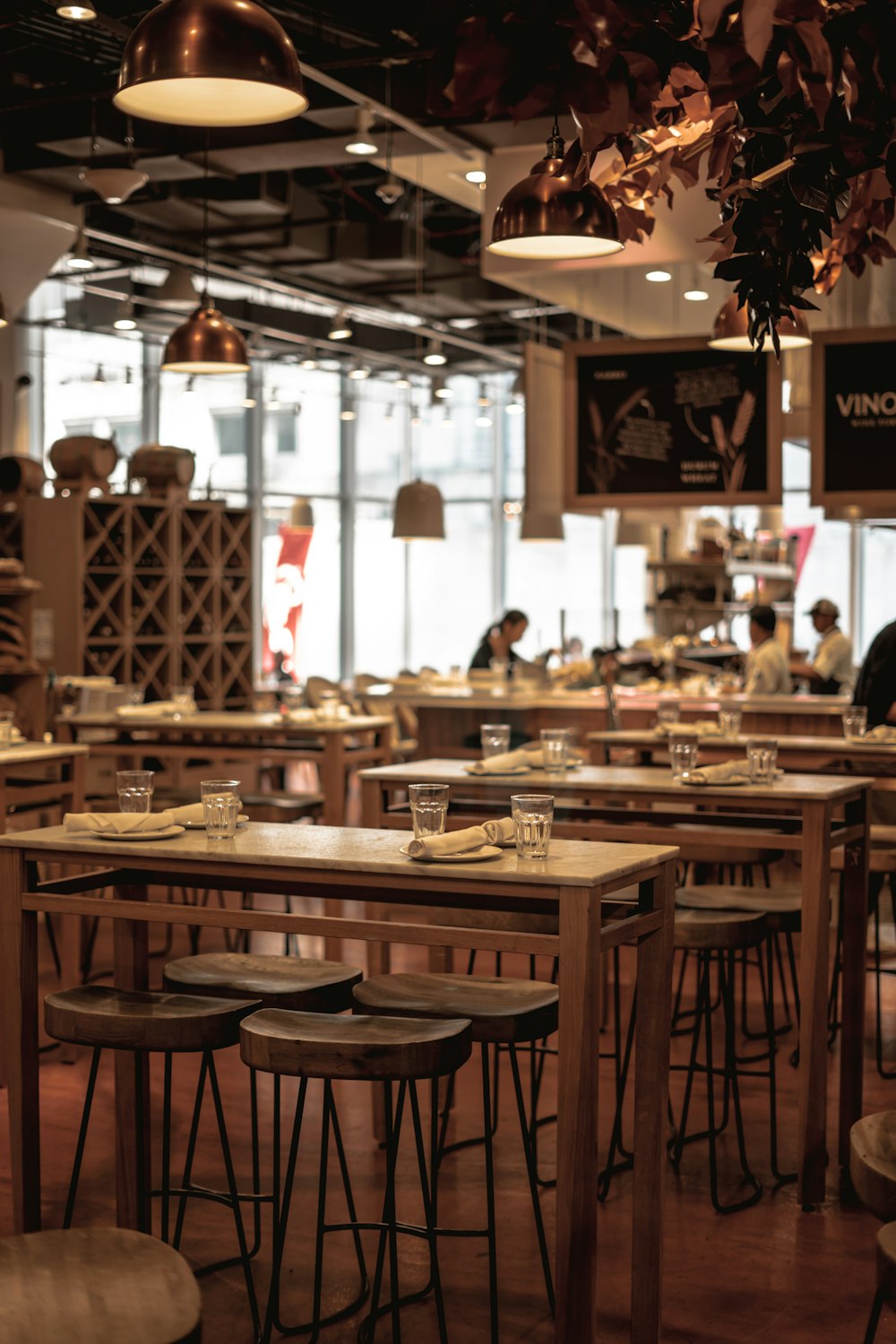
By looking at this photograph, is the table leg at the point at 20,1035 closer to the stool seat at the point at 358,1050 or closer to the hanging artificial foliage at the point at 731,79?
the stool seat at the point at 358,1050

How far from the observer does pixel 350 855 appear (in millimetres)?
2955

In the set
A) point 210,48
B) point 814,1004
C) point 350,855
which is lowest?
point 814,1004

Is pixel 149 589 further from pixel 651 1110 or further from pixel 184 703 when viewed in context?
pixel 651 1110

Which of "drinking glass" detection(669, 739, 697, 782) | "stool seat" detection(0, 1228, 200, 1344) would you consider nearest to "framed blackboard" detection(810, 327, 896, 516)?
"drinking glass" detection(669, 739, 697, 782)

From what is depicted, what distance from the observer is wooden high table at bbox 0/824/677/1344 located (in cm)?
265

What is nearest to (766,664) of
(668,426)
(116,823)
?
(668,426)

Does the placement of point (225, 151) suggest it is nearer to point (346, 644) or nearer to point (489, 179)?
point (489, 179)

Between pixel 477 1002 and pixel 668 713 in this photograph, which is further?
pixel 668 713

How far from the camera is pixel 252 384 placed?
53.8 feet

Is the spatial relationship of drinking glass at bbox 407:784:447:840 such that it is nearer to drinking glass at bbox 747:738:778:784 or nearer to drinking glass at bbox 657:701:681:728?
drinking glass at bbox 747:738:778:784

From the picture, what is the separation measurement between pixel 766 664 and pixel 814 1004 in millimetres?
5729

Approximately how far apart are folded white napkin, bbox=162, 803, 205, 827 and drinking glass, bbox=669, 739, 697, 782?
1.49m

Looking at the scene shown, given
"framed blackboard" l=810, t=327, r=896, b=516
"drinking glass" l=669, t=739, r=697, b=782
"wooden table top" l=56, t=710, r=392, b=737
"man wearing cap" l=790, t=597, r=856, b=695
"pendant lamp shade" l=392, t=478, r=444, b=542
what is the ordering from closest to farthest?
"drinking glass" l=669, t=739, r=697, b=782 < "wooden table top" l=56, t=710, r=392, b=737 < "framed blackboard" l=810, t=327, r=896, b=516 < "pendant lamp shade" l=392, t=478, r=444, b=542 < "man wearing cap" l=790, t=597, r=856, b=695

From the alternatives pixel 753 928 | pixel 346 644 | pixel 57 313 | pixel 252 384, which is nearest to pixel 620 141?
pixel 753 928
